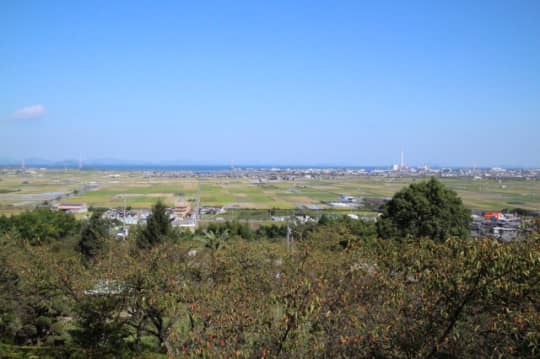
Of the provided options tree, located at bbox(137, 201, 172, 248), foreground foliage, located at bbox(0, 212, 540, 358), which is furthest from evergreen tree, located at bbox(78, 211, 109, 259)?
foreground foliage, located at bbox(0, 212, 540, 358)

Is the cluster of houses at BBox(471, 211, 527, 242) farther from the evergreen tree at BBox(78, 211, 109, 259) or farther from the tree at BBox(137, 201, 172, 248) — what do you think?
the evergreen tree at BBox(78, 211, 109, 259)

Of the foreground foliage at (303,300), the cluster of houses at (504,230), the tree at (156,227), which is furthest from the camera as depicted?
the tree at (156,227)

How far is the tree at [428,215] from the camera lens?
25.7 metres

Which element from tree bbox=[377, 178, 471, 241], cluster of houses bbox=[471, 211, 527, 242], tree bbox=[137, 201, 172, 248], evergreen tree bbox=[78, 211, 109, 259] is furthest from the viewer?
tree bbox=[137, 201, 172, 248]

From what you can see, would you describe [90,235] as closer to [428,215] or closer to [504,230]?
[428,215]

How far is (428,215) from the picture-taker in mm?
26156

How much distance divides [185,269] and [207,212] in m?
47.0

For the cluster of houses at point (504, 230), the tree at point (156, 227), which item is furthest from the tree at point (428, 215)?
the tree at point (156, 227)

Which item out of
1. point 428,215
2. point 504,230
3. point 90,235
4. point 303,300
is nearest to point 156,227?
point 90,235

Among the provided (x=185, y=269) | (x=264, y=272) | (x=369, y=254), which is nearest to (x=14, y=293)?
(x=185, y=269)

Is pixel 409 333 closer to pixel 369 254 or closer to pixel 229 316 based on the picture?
pixel 229 316

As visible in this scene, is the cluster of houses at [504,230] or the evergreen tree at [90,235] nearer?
the cluster of houses at [504,230]

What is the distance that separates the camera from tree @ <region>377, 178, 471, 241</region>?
84.3 feet

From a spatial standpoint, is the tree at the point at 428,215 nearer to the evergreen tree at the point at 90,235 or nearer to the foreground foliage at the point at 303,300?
the foreground foliage at the point at 303,300
